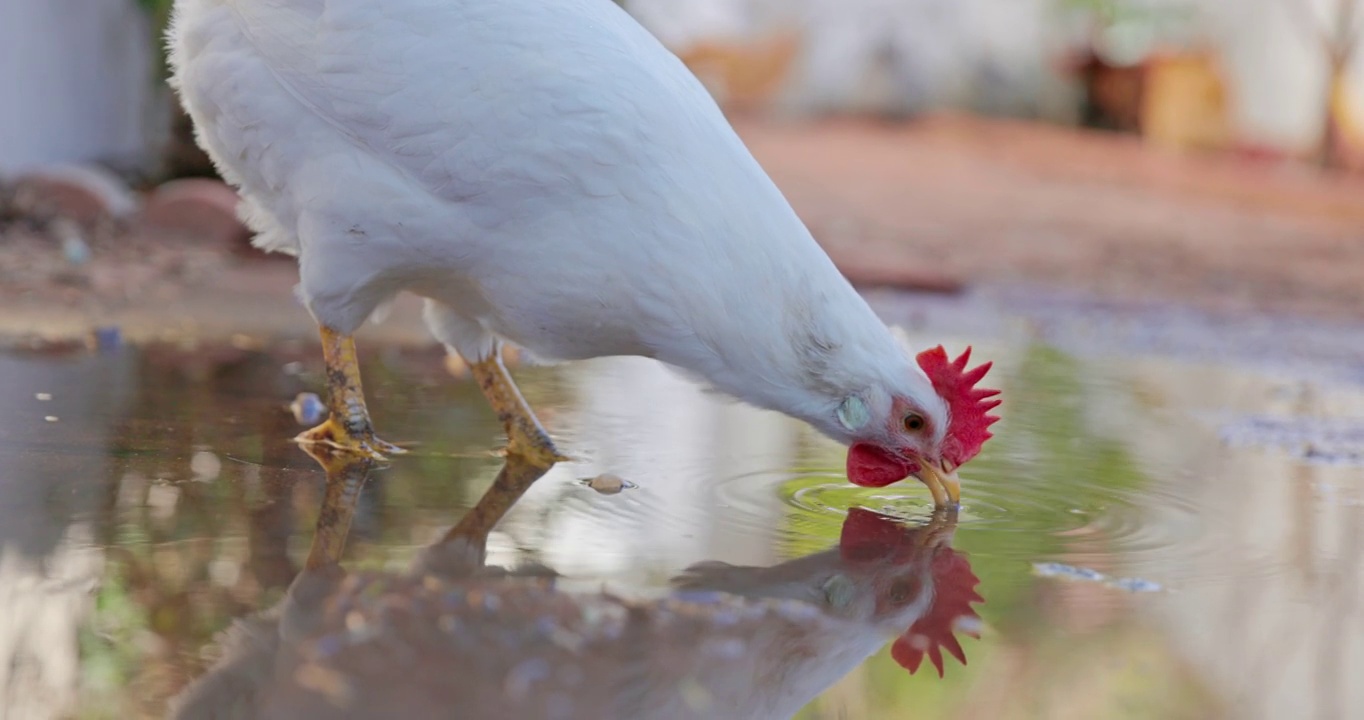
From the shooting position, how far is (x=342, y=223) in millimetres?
3230

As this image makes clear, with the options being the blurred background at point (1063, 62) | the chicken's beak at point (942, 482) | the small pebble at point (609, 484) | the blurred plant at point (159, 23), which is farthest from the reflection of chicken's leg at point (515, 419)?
the blurred background at point (1063, 62)

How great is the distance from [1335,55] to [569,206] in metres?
13.5

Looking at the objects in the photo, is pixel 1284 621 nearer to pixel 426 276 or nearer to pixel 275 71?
pixel 426 276

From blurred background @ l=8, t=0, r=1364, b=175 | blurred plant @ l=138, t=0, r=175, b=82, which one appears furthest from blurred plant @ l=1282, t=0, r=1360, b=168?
blurred plant @ l=138, t=0, r=175, b=82

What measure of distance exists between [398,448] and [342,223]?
654mm

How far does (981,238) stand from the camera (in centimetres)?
1052

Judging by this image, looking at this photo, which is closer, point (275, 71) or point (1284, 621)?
point (1284, 621)

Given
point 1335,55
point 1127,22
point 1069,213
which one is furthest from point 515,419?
point 1127,22

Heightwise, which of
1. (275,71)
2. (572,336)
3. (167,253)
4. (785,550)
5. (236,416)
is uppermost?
(275,71)

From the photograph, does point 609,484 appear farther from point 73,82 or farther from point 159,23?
point 73,82

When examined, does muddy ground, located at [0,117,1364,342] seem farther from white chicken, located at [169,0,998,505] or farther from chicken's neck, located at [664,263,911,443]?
chicken's neck, located at [664,263,911,443]

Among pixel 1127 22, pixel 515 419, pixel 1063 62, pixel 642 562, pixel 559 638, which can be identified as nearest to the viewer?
pixel 559 638

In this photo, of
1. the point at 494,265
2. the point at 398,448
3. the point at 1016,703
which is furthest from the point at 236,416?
the point at 1016,703

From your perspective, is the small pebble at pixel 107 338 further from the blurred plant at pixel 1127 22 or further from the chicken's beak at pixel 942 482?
the blurred plant at pixel 1127 22
